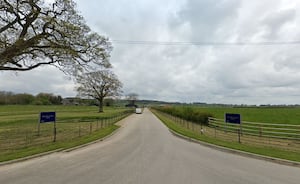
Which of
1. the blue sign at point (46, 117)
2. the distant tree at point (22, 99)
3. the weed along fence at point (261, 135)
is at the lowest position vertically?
the weed along fence at point (261, 135)

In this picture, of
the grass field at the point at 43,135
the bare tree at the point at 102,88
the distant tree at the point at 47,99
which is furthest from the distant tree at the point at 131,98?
the grass field at the point at 43,135

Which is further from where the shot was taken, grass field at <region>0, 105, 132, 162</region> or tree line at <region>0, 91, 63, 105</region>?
tree line at <region>0, 91, 63, 105</region>

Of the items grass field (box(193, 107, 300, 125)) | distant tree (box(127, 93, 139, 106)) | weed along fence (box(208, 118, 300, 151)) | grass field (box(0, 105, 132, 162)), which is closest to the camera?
grass field (box(0, 105, 132, 162))

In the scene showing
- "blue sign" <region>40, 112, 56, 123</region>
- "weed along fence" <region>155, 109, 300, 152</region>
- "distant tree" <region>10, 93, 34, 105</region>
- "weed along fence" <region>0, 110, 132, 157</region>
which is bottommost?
"weed along fence" <region>0, 110, 132, 157</region>

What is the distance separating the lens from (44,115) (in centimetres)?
1413

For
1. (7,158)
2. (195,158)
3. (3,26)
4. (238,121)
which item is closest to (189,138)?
(238,121)

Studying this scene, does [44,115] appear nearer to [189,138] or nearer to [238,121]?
[189,138]

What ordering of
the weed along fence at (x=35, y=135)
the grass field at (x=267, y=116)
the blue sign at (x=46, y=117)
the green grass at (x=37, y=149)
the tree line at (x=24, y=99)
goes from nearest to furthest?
the green grass at (x=37, y=149)
the weed along fence at (x=35, y=135)
the blue sign at (x=46, y=117)
the grass field at (x=267, y=116)
the tree line at (x=24, y=99)

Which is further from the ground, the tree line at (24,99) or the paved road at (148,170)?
the tree line at (24,99)

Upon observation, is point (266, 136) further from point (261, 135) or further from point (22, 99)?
point (22, 99)

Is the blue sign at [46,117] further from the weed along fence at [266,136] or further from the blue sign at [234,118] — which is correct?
the weed along fence at [266,136]

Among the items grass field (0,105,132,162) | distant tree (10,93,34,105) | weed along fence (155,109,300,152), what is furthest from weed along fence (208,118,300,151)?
distant tree (10,93,34,105)

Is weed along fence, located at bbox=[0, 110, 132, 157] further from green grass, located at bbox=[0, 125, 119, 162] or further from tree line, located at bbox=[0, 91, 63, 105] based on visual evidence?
tree line, located at bbox=[0, 91, 63, 105]

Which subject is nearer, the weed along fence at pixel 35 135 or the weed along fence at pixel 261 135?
the weed along fence at pixel 35 135
